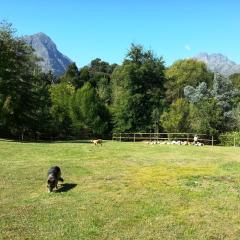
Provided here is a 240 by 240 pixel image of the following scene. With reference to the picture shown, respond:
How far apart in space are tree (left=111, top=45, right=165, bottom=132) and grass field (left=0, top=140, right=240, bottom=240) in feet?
134

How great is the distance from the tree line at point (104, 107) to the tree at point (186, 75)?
89.0 feet

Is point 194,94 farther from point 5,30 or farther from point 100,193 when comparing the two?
point 100,193

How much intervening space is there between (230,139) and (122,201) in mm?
40649

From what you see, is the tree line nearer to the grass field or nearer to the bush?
the bush

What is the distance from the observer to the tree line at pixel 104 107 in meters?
55.7

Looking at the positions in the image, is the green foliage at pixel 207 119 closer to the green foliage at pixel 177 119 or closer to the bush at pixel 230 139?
the bush at pixel 230 139

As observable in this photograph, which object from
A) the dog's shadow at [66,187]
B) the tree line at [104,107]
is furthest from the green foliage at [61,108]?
the dog's shadow at [66,187]

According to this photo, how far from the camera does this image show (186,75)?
112m

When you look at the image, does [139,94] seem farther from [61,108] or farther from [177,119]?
[61,108]

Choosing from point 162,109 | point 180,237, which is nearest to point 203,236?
point 180,237

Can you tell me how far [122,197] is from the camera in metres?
18.8

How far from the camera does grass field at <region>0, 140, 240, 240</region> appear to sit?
14227mm

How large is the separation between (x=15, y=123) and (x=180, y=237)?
A: 45475 mm

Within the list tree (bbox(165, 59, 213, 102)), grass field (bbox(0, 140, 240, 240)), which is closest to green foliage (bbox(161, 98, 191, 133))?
grass field (bbox(0, 140, 240, 240))
